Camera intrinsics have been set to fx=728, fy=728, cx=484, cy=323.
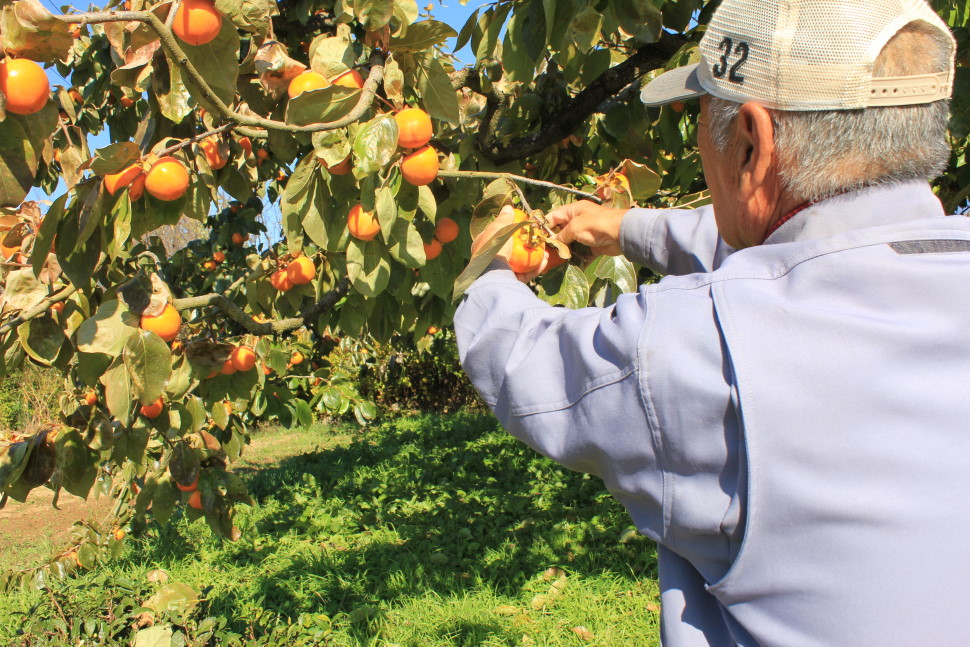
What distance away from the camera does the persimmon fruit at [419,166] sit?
4.70ft

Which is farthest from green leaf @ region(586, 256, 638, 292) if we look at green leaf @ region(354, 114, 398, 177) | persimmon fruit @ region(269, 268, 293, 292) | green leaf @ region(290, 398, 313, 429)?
green leaf @ region(290, 398, 313, 429)

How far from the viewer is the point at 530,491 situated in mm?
6398

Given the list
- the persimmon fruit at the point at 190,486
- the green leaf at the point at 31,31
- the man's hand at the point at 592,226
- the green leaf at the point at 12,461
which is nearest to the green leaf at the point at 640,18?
the man's hand at the point at 592,226

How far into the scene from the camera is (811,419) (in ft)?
2.40

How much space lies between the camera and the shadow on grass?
4.44 metres

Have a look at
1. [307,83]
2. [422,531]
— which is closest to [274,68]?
[307,83]

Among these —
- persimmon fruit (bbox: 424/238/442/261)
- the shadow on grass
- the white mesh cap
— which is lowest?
the shadow on grass

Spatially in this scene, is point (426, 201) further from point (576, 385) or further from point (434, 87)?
point (576, 385)

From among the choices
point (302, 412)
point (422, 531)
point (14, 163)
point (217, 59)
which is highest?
point (217, 59)

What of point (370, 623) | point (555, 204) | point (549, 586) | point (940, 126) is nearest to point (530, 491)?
point (549, 586)

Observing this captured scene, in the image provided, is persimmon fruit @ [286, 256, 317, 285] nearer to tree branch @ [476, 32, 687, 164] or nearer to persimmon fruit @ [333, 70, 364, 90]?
tree branch @ [476, 32, 687, 164]

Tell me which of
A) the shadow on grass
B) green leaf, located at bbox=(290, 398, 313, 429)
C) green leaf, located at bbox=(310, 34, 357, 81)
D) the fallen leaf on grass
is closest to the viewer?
green leaf, located at bbox=(310, 34, 357, 81)

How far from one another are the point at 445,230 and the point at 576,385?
3.24ft

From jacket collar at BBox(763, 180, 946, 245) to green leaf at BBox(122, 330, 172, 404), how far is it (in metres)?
1.19
